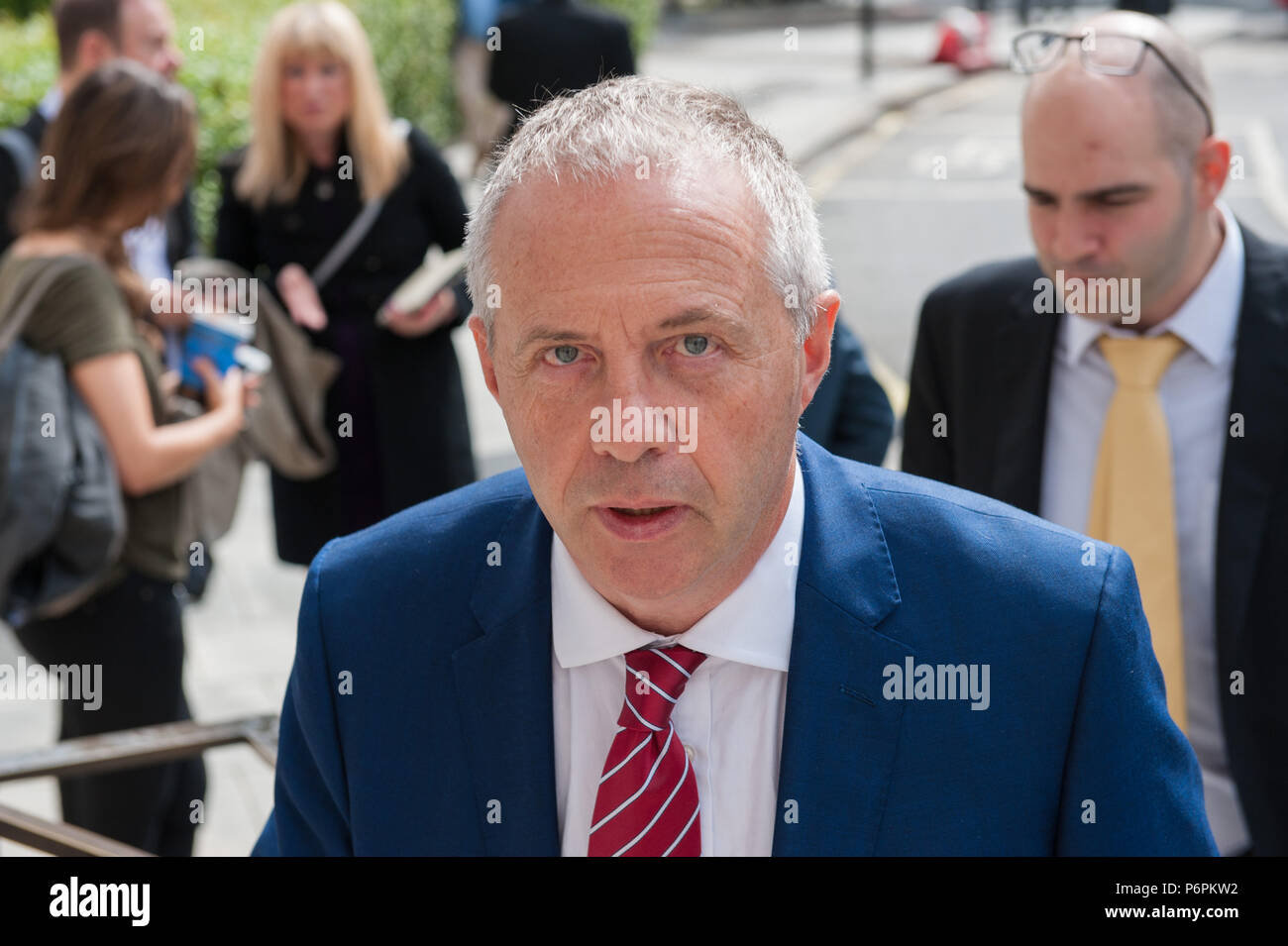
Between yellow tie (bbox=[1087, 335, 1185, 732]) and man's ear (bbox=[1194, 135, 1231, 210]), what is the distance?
291mm

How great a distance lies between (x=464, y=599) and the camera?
2.15m

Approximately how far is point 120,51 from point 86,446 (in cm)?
222

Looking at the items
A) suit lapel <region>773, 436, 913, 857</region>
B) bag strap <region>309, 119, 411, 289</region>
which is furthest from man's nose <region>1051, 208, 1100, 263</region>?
bag strap <region>309, 119, 411, 289</region>

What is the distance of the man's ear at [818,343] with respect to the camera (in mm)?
2051

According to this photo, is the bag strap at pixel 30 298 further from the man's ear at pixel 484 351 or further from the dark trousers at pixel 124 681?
the man's ear at pixel 484 351

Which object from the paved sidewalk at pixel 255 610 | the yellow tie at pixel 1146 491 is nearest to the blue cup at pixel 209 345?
the paved sidewalk at pixel 255 610

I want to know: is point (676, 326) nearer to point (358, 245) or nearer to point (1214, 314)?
point (1214, 314)

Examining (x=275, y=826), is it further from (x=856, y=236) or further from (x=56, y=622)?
(x=856, y=236)

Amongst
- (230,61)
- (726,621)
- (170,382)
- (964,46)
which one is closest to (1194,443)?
(726,621)

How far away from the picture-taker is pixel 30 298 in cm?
397

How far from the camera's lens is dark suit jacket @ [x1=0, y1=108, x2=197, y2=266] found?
530 centimetres

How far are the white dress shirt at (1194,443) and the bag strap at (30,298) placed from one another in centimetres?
238

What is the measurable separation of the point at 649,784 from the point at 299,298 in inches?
153

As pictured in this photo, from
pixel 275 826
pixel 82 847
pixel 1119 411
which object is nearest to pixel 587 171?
pixel 275 826
